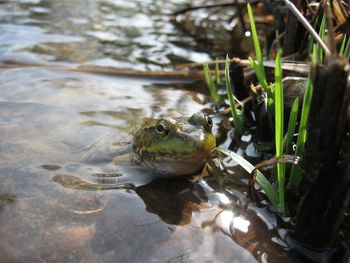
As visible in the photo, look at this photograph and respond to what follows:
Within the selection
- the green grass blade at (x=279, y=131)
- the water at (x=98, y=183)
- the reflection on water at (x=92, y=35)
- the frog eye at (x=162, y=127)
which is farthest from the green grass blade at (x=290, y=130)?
the reflection on water at (x=92, y=35)

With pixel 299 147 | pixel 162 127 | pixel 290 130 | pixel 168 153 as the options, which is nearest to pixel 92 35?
pixel 162 127

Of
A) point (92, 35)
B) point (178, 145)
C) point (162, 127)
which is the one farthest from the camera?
point (92, 35)

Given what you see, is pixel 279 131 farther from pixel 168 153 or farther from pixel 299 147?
pixel 168 153

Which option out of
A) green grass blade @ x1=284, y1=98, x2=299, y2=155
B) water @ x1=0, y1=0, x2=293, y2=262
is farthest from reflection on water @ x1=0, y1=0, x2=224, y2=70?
green grass blade @ x1=284, y1=98, x2=299, y2=155

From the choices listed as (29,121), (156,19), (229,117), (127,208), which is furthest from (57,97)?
(156,19)

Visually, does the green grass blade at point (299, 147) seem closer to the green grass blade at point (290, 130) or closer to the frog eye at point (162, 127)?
the green grass blade at point (290, 130)

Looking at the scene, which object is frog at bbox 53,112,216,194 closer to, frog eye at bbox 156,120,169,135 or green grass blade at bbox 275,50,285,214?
frog eye at bbox 156,120,169,135
